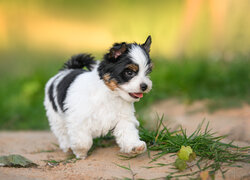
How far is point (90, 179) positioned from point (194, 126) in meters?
2.13

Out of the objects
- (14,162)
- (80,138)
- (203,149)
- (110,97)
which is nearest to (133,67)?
(110,97)

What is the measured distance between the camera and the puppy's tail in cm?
441

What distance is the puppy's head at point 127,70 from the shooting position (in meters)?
3.16

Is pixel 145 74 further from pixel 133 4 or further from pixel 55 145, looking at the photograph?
pixel 133 4

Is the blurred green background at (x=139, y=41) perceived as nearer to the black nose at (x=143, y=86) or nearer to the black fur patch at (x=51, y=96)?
the black fur patch at (x=51, y=96)

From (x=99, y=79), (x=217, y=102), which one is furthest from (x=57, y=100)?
(x=217, y=102)

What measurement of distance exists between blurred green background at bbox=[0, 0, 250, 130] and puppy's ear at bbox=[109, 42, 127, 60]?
7.34 feet

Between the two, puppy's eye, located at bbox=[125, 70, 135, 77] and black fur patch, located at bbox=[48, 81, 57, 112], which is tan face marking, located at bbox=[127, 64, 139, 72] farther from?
black fur patch, located at bbox=[48, 81, 57, 112]

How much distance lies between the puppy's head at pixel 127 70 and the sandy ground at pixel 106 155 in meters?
0.68

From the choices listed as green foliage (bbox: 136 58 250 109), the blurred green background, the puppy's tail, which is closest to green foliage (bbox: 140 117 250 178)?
the puppy's tail

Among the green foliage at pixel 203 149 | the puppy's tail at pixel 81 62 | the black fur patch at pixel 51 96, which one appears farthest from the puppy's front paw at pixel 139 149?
the puppy's tail at pixel 81 62

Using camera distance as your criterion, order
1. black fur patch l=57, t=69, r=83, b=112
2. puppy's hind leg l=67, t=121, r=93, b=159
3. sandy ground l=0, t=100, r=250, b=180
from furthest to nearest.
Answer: black fur patch l=57, t=69, r=83, b=112, puppy's hind leg l=67, t=121, r=93, b=159, sandy ground l=0, t=100, r=250, b=180

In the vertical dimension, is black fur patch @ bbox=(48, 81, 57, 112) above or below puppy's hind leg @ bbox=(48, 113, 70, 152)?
above

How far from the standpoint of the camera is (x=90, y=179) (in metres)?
2.85
